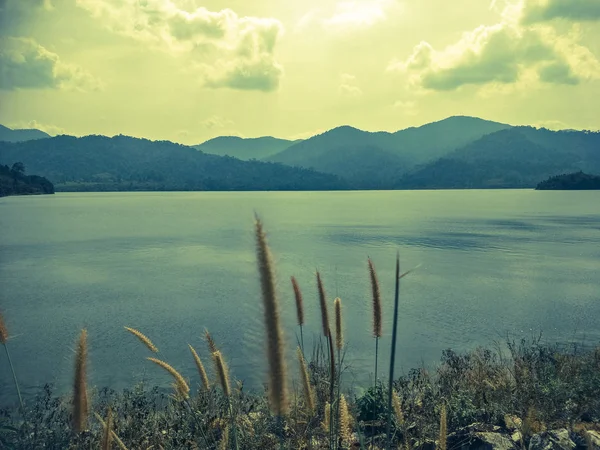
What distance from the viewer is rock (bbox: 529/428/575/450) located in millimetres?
6059

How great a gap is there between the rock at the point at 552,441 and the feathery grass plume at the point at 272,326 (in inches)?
195

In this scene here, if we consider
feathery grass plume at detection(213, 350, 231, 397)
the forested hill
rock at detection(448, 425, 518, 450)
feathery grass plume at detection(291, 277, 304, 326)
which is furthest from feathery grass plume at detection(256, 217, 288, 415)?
the forested hill

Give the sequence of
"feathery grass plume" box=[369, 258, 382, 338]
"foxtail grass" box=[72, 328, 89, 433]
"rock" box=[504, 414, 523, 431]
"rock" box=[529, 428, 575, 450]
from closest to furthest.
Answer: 1. "foxtail grass" box=[72, 328, 89, 433]
2. "feathery grass plume" box=[369, 258, 382, 338]
3. "rock" box=[529, 428, 575, 450]
4. "rock" box=[504, 414, 523, 431]

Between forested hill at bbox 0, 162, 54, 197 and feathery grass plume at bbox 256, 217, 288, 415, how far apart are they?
192785 millimetres

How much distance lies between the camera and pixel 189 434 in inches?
260

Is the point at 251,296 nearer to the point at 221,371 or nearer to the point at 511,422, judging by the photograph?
the point at 511,422

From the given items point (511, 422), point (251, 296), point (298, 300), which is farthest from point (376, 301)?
point (251, 296)

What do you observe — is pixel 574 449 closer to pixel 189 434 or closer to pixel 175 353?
pixel 189 434

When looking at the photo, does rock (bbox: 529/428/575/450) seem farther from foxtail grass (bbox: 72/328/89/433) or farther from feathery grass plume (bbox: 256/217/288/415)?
foxtail grass (bbox: 72/328/89/433)

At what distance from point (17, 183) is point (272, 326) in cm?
20526

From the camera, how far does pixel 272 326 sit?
92.4 inches

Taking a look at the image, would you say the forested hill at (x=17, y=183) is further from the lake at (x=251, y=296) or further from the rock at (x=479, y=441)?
the rock at (x=479, y=441)

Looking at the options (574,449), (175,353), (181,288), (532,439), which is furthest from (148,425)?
(181,288)

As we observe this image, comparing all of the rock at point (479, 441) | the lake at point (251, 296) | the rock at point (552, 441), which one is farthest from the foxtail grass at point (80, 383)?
the rock at point (552, 441)
